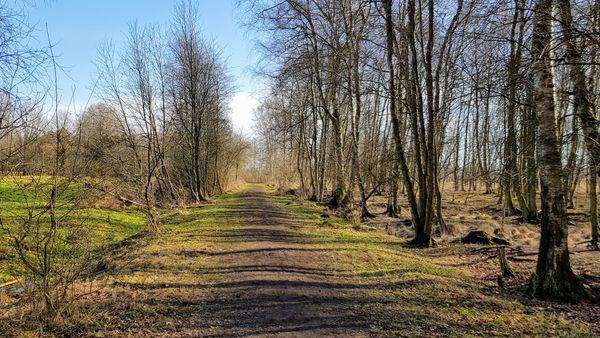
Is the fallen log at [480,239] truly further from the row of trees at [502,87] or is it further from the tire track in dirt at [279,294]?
the tire track in dirt at [279,294]

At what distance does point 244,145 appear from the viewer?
172 ft

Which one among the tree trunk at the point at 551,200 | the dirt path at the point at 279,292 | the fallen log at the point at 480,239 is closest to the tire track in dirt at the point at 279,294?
the dirt path at the point at 279,292

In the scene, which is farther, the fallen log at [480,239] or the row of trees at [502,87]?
the fallen log at [480,239]

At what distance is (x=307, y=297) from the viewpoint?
651 cm

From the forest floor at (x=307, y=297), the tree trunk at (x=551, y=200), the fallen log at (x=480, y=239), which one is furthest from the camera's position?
the fallen log at (x=480, y=239)

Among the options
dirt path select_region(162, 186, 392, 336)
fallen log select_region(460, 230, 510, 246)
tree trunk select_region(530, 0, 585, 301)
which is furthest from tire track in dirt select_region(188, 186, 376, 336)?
fallen log select_region(460, 230, 510, 246)

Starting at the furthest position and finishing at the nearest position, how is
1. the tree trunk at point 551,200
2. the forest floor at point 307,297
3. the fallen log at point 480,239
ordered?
1. the fallen log at point 480,239
2. the tree trunk at point 551,200
3. the forest floor at point 307,297

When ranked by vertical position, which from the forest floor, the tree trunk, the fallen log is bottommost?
the forest floor

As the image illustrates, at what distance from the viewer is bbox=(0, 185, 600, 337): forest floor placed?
5266 mm

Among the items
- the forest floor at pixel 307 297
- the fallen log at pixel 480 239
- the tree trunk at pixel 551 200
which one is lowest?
the forest floor at pixel 307 297

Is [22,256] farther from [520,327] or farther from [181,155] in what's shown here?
[181,155]

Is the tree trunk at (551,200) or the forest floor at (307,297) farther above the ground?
the tree trunk at (551,200)

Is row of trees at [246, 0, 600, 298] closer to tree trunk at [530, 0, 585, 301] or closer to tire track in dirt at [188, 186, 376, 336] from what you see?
tree trunk at [530, 0, 585, 301]

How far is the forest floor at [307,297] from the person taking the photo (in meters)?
5.27
